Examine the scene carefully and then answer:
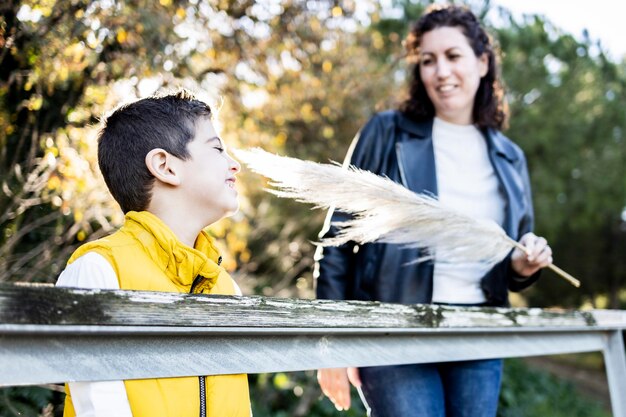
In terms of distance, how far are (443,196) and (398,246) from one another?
27cm

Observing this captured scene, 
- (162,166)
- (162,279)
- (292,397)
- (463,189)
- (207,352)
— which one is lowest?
(292,397)

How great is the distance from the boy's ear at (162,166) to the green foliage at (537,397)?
18.2 feet

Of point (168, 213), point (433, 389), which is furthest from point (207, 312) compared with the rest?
point (433, 389)

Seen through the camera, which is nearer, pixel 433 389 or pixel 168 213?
pixel 168 213

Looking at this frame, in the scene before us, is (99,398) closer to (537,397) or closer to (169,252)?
(169,252)

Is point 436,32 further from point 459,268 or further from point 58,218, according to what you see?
point 58,218

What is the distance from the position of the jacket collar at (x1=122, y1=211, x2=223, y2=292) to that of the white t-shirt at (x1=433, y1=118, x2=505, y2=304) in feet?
3.36

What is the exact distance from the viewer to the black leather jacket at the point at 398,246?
247cm

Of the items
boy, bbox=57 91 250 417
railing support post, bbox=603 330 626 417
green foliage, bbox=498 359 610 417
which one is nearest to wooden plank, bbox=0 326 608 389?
boy, bbox=57 91 250 417

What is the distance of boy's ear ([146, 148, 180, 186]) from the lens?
70.2 inches

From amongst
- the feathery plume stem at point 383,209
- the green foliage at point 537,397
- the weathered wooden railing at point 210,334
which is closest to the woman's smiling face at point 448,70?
the feathery plume stem at point 383,209

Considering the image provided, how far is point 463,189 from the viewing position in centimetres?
263

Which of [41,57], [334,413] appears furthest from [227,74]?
[334,413]

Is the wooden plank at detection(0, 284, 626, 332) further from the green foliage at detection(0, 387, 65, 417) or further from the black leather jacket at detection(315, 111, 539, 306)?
the green foliage at detection(0, 387, 65, 417)
